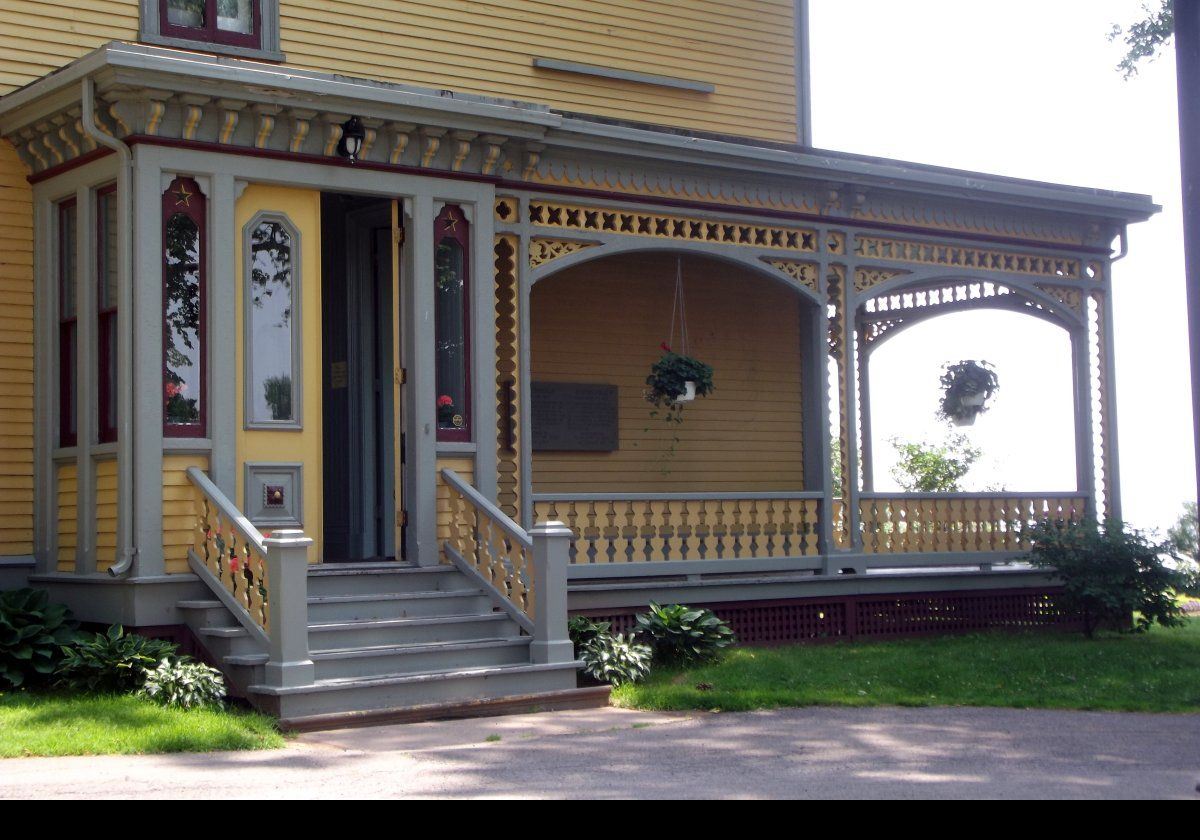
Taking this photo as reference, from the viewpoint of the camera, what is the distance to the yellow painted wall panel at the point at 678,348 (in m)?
16.2

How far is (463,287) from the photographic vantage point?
42.4 feet

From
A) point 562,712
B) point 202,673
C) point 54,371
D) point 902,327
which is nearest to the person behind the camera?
point 202,673

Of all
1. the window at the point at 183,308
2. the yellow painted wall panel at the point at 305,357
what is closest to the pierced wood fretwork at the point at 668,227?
the yellow painted wall panel at the point at 305,357

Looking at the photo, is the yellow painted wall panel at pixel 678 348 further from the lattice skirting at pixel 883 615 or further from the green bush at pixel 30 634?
the green bush at pixel 30 634

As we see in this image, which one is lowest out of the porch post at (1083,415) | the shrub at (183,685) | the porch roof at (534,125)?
the shrub at (183,685)

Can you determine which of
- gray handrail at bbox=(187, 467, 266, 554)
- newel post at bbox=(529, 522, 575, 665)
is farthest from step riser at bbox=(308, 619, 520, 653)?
gray handrail at bbox=(187, 467, 266, 554)

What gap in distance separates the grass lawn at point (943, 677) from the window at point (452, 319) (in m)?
2.68

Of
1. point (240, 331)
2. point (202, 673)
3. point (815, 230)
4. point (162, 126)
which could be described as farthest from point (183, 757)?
point (815, 230)

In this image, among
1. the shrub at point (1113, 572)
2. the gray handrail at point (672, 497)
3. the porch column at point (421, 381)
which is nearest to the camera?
the porch column at point (421, 381)

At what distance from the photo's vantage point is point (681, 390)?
47.9 feet

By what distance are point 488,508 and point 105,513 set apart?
2.86 m

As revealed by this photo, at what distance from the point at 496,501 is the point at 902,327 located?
737 cm

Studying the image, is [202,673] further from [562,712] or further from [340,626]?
[562,712]

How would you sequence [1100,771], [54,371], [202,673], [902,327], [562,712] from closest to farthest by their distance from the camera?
[1100,771]
[202,673]
[562,712]
[54,371]
[902,327]
